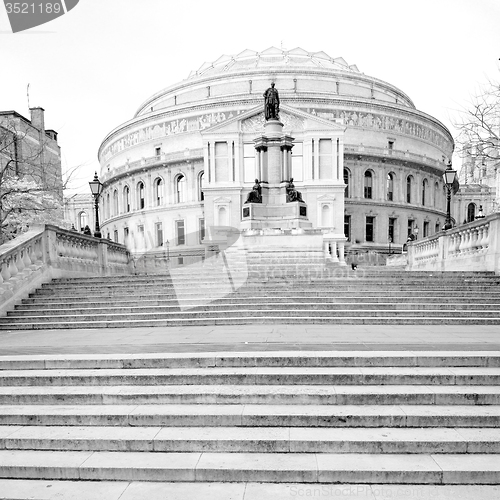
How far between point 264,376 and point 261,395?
0.43 metres

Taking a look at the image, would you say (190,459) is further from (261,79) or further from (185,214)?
(261,79)

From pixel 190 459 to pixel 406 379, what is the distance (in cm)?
327

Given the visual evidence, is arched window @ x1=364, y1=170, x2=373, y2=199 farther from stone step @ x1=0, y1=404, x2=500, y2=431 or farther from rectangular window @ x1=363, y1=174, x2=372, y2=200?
stone step @ x1=0, y1=404, x2=500, y2=431

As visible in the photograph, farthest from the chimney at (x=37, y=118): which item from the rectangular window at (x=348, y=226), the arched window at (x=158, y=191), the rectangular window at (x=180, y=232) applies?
the rectangular window at (x=348, y=226)

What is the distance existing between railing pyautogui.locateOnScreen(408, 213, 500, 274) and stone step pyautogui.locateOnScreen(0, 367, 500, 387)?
10.1 m

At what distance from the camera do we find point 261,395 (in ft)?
19.7

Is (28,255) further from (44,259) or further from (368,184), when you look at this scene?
(368,184)

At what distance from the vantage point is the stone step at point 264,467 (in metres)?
4.64

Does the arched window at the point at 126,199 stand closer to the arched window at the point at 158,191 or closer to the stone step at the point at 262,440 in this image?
the arched window at the point at 158,191

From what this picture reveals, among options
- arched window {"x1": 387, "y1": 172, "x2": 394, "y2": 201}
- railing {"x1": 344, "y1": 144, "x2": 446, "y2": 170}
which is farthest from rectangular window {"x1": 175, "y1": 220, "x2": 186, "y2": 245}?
arched window {"x1": 387, "y1": 172, "x2": 394, "y2": 201}

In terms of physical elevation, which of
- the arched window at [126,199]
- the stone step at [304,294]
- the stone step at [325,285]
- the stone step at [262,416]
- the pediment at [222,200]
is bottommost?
the stone step at [262,416]

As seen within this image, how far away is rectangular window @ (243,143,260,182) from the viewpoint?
5125 centimetres

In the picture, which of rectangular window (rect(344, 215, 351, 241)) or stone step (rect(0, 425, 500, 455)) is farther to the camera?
rectangular window (rect(344, 215, 351, 241))

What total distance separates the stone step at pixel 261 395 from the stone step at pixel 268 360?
538 millimetres
